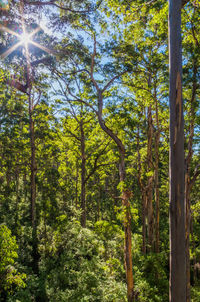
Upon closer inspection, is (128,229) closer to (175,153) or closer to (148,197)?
(175,153)

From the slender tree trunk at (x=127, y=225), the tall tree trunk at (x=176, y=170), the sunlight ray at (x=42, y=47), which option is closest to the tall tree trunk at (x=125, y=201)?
the slender tree trunk at (x=127, y=225)

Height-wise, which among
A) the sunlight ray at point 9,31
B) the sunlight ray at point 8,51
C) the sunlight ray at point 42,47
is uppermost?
the sunlight ray at point 42,47

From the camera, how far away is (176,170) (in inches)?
108

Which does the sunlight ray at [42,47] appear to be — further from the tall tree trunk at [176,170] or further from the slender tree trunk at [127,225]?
the tall tree trunk at [176,170]

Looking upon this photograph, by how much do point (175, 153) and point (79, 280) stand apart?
712 centimetres

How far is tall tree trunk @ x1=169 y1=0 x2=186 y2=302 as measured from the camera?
2.65 m

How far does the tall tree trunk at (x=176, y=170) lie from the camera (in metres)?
2.65

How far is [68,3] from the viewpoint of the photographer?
7.54 metres

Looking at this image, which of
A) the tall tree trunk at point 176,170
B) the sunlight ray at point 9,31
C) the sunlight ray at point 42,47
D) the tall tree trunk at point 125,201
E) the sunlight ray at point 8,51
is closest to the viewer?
the tall tree trunk at point 176,170

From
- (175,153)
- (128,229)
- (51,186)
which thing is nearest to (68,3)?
(175,153)

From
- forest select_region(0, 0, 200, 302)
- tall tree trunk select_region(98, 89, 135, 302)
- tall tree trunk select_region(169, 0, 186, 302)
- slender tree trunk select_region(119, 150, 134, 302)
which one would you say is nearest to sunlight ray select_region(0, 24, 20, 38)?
forest select_region(0, 0, 200, 302)

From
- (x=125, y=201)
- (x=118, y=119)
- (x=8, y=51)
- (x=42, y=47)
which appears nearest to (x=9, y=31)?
(x=8, y=51)

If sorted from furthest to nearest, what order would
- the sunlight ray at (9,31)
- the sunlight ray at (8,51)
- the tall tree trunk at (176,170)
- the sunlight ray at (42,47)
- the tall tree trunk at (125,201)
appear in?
1. the sunlight ray at (42,47)
2. the sunlight ray at (8,51)
3. the sunlight ray at (9,31)
4. the tall tree trunk at (125,201)
5. the tall tree trunk at (176,170)

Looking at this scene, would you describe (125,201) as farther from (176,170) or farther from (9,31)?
(9,31)
